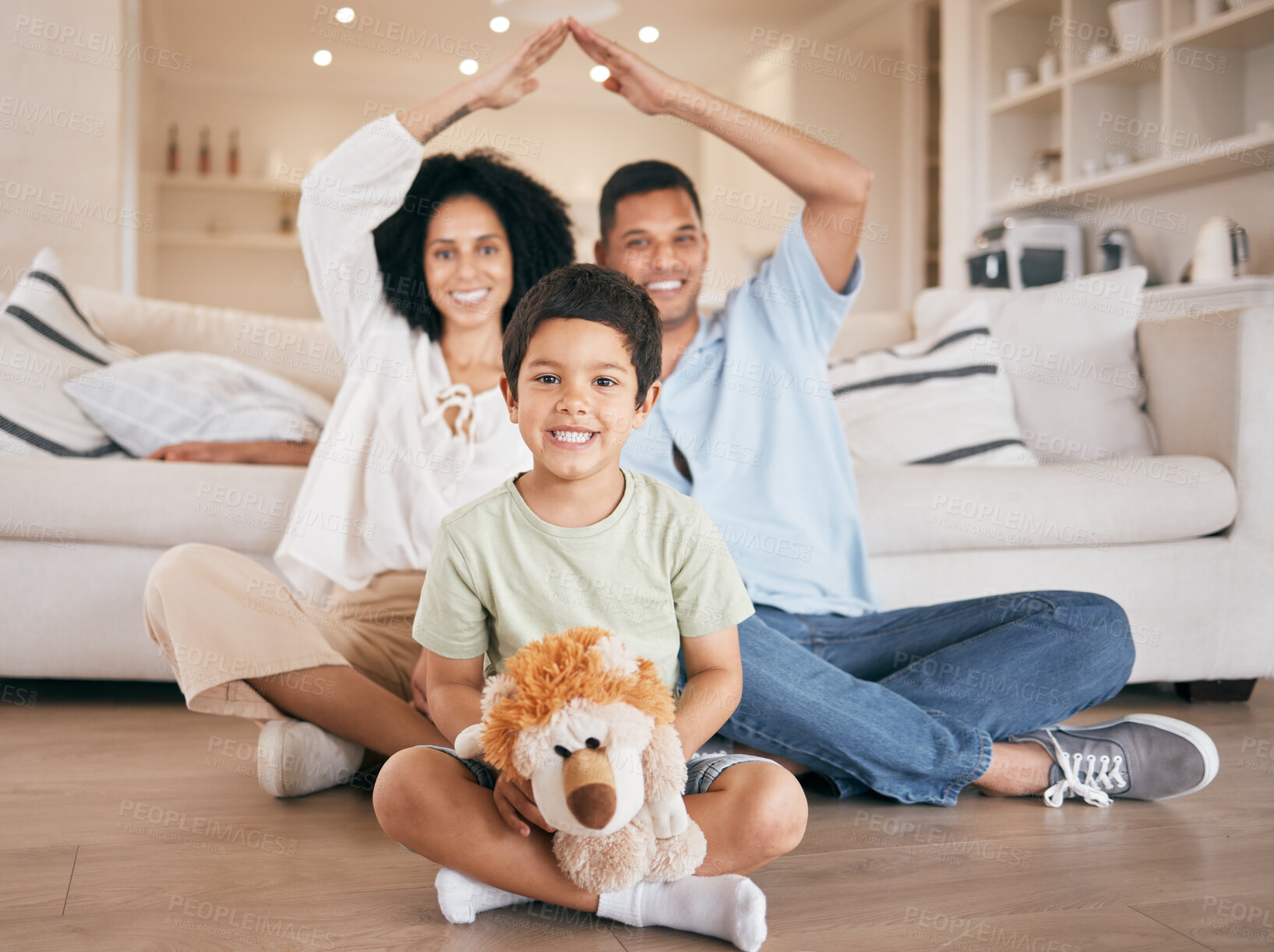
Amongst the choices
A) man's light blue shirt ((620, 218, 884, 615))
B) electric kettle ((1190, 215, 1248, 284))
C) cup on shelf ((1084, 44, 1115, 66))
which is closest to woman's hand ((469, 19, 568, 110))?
man's light blue shirt ((620, 218, 884, 615))

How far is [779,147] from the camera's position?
137cm

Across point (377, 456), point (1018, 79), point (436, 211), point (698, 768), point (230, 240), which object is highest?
point (1018, 79)

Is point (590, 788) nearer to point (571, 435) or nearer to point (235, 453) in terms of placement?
point (571, 435)

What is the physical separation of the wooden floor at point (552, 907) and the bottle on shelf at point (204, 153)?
5750 millimetres

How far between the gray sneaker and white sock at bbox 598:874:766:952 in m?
0.58

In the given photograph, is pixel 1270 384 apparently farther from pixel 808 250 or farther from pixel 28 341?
pixel 28 341

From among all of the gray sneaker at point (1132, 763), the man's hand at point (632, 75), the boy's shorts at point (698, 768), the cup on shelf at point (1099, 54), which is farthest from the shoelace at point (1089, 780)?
the cup on shelf at point (1099, 54)

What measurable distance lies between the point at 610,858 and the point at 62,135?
11.6ft

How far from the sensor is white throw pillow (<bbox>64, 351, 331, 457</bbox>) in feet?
6.61

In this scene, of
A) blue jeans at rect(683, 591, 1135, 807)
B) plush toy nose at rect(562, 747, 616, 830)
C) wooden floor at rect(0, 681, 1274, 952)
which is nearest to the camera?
plush toy nose at rect(562, 747, 616, 830)

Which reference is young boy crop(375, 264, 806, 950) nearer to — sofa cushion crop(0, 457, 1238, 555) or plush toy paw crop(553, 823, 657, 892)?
plush toy paw crop(553, 823, 657, 892)

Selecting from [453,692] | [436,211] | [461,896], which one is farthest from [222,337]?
[461,896]

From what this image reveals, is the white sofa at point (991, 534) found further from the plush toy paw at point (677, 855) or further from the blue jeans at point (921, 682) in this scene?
the plush toy paw at point (677, 855)

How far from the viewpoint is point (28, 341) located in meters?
2.05
